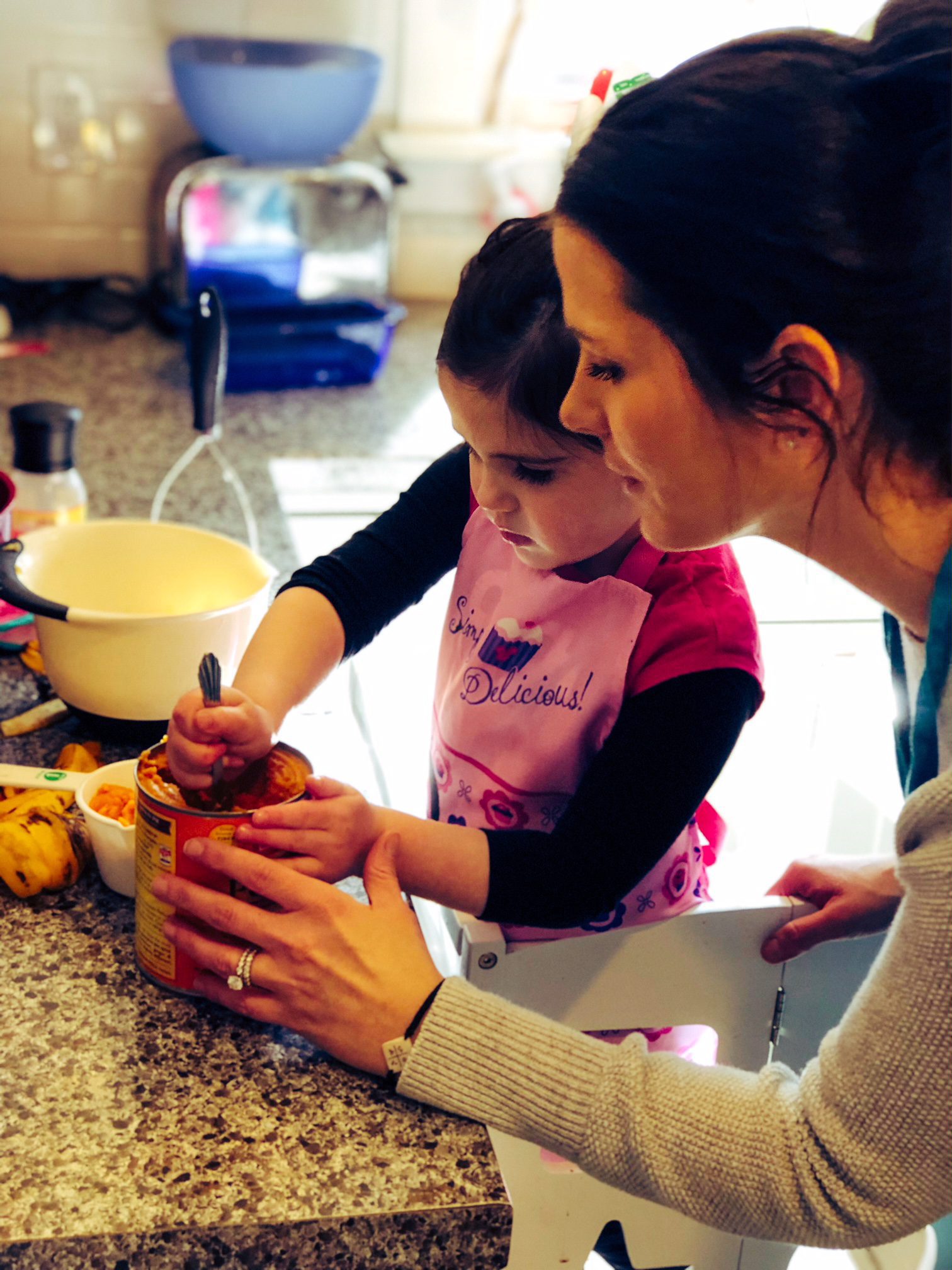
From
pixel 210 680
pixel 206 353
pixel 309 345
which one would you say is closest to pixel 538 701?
pixel 210 680

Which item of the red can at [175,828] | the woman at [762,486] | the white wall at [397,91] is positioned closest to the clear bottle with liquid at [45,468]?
the red can at [175,828]

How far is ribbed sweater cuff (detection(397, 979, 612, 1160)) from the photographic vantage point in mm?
621

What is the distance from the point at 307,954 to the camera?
653 mm

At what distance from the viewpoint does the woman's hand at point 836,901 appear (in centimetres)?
87

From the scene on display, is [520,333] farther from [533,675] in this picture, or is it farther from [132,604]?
[132,604]

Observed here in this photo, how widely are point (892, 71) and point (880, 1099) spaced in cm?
45

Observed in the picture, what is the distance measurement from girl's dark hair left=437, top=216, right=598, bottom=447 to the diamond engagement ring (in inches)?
14.5

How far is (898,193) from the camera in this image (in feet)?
1.85

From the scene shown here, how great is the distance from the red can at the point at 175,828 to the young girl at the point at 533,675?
0.05 feet

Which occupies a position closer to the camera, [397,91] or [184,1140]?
[184,1140]

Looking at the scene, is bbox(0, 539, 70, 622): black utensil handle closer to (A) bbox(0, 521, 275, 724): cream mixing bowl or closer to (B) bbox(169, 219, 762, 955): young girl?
(A) bbox(0, 521, 275, 724): cream mixing bowl

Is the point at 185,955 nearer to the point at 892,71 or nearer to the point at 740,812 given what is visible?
the point at 892,71

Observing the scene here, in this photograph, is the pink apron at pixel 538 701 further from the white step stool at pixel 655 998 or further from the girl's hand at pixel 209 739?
the girl's hand at pixel 209 739

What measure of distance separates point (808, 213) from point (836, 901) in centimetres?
49
